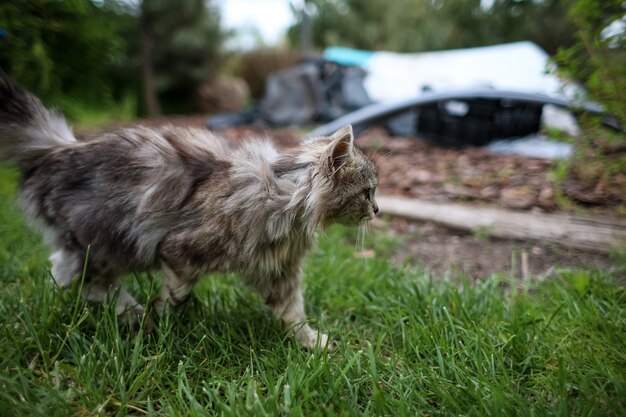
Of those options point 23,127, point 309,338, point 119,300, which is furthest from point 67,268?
point 309,338

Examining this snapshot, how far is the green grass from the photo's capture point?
1.70 metres

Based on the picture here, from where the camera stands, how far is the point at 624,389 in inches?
67.0

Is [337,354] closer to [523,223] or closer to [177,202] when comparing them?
[177,202]

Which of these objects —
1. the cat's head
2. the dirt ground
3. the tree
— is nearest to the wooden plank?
the dirt ground

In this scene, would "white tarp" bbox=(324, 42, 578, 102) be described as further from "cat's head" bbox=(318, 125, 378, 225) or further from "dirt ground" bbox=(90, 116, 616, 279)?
"cat's head" bbox=(318, 125, 378, 225)

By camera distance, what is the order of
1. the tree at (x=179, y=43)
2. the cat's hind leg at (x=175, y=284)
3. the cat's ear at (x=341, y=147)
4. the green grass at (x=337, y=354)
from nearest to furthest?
the green grass at (x=337, y=354) → the cat's ear at (x=341, y=147) → the cat's hind leg at (x=175, y=284) → the tree at (x=179, y=43)

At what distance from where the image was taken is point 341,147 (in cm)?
210

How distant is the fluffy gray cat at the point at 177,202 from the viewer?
210 cm

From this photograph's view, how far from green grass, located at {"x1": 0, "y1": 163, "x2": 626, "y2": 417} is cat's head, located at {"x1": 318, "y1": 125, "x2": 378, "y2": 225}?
1.97 ft

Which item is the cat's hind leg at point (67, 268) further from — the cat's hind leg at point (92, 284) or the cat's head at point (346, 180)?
the cat's head at point (346, 180)

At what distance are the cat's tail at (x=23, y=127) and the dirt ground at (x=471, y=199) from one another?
2.56 ft

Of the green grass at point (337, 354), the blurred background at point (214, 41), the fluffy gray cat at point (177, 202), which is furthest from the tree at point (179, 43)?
the green grass at point (337, 354)

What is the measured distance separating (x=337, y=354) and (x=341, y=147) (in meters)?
1.00

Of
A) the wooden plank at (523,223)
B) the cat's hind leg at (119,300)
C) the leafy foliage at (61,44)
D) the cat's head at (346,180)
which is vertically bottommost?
the wooden plank at (523,223)
